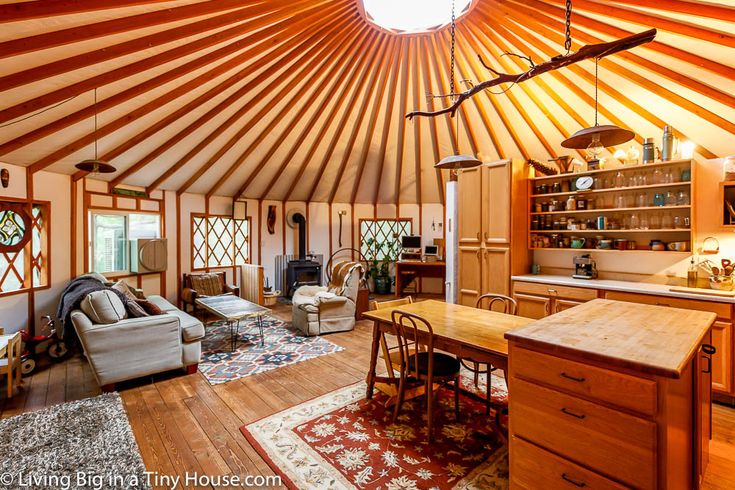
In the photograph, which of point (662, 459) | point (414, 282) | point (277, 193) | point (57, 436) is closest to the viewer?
point (662, 459)

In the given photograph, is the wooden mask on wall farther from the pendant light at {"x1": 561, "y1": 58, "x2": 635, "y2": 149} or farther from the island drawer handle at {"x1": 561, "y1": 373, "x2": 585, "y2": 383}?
the island drawer handle at {"x1": 561, "y1": 373, "x2": 585, "y2": 383}

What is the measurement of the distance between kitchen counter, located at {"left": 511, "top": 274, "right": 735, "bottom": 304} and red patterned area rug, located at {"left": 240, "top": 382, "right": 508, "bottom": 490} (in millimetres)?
1722

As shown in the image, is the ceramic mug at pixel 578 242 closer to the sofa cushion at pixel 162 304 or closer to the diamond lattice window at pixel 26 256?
the sofa cushion at pixel 162 304

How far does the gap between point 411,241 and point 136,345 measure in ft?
18.1

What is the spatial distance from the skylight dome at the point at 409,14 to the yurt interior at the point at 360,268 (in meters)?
0.02

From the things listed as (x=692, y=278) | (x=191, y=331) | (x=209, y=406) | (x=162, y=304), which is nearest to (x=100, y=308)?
(x=191, y=331)

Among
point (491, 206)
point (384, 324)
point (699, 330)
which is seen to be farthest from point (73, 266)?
point (699, 330)

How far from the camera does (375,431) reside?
2416 millimetres

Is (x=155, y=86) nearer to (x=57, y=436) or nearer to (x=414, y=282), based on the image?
(x=57, y=436)

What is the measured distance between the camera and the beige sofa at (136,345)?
9.53ft

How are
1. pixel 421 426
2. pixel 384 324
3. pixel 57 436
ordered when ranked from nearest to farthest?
pixel 57 436, pixel 421 426, pixel 384 324

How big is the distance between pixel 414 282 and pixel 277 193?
367 cm

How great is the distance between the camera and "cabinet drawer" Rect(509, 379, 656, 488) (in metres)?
1.23

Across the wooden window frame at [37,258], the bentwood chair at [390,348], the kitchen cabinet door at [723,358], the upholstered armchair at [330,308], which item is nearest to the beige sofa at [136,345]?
the upholstered armchair at [330,308]
